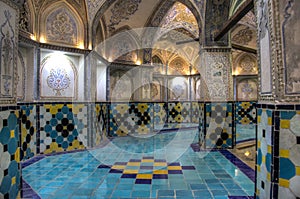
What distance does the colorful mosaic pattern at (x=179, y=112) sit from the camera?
13.0 m

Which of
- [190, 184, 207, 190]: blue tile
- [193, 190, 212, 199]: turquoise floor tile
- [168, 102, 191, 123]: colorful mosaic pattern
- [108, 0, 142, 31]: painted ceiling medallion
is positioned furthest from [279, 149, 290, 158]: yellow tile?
[168, 102, 191, 123]: colorful mosaic pattern

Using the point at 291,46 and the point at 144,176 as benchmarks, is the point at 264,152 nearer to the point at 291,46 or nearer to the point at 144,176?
the point at 291,46

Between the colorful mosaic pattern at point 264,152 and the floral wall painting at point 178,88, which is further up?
the floral wall painting at point 178,88

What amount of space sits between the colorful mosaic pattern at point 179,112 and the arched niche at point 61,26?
7.76 m

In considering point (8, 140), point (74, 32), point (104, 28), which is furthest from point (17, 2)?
point (104, 28)

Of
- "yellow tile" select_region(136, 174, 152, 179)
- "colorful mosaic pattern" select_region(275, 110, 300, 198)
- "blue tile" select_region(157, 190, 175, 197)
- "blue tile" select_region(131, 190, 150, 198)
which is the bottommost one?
"yellow tile" select_region(136, 174, 152, 179)

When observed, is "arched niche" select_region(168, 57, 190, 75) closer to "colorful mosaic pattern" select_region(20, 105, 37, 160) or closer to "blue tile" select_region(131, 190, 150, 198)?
"colorful mosaic pattern" select_region(20, 105, 37, 160)

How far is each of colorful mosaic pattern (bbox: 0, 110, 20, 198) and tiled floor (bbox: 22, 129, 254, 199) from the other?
71 centimetres

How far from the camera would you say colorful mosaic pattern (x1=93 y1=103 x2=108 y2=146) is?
698 centimetres

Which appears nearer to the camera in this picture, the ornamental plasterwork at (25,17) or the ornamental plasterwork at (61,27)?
the ornamental plasterwork at (25,17)

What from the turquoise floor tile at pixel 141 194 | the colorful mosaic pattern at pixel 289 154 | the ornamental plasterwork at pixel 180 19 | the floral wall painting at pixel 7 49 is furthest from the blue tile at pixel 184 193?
the ornamental plasterwork at pixel 180 19

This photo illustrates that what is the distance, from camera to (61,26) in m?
6.05

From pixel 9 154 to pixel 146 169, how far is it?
257 centimetres

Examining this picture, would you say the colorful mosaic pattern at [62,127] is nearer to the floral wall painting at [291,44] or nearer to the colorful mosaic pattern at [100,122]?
the colorful mosaic pattern at [100,122]
